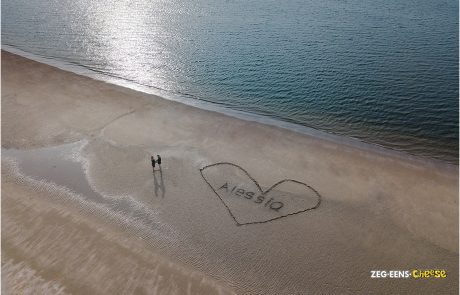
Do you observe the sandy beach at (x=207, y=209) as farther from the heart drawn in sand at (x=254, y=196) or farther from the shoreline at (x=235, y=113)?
the shoreline at (x=235, y=113)

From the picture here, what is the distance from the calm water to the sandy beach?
596cm

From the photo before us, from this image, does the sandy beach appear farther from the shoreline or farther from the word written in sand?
the shoreline

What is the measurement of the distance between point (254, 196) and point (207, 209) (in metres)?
3.15

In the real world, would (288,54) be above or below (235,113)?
above

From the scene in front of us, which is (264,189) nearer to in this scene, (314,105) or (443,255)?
(443,255)

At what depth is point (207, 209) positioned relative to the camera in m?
20.8

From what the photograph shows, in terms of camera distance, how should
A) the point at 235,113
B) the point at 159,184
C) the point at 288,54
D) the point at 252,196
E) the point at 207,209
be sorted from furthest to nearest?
the point at 288,54, the point at 235,113, the point at 159,184, the point at 252,196, the point at 207,209

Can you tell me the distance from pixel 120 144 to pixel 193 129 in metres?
6.07

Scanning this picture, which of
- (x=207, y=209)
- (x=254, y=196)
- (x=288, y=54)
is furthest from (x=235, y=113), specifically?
(x=288, y=54)

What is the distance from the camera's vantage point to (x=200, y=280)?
16.5 meters

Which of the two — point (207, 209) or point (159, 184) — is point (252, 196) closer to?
point (207, 209)

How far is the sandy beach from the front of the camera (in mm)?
16734

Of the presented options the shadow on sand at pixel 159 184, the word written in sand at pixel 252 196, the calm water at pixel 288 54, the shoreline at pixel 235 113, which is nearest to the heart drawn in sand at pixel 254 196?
the word written in sand at pixel 252 196

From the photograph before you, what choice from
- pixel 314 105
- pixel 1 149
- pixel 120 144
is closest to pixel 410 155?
pixel 314 105
